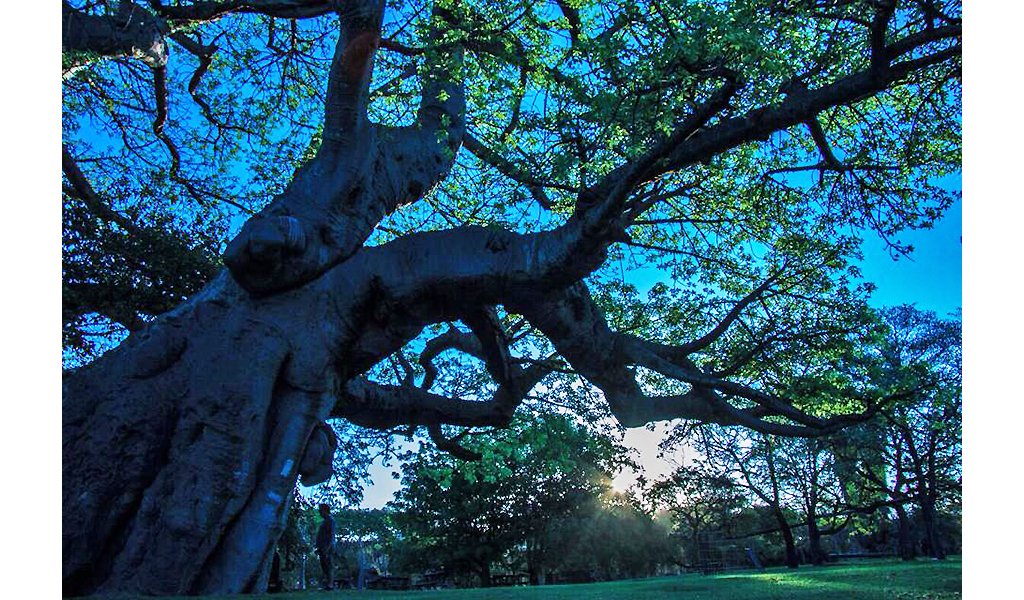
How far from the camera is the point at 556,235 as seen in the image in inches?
215

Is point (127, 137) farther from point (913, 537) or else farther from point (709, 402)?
point (913, 537)

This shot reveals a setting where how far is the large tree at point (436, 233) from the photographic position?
456 cm

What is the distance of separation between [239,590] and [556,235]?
3.46m

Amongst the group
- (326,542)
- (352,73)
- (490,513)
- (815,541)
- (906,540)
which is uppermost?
(352,73)

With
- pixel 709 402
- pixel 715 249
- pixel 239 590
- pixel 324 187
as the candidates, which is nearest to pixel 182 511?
pixel 239 590

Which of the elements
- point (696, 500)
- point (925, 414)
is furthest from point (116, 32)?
point (696, 500)

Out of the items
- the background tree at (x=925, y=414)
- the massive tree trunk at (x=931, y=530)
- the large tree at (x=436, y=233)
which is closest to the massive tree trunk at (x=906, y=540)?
the massive tree trunk at (x=931, y=530)

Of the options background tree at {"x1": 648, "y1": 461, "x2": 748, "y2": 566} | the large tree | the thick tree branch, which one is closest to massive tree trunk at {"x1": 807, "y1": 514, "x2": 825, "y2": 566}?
background tree at {"x1": 648, "y1": 461, "x2": 748, "y2": 566}

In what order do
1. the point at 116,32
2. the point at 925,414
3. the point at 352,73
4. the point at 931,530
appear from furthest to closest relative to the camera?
the point at 931,530
the point at 925,414
the point at 116,32
the point at 352,73

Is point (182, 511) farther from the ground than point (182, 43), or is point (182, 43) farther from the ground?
point (182, 43)

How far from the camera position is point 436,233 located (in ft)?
19.0

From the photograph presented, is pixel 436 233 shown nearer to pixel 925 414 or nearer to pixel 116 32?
pixel 116 32

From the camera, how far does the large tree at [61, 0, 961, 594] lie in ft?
15.0
